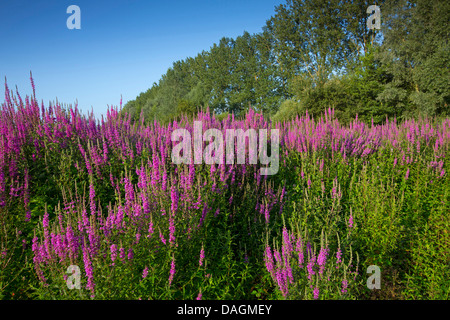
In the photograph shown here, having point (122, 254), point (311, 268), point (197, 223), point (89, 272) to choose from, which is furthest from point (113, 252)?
point (311, 268)

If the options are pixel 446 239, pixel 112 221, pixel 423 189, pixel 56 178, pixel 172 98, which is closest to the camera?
pixel 112 221

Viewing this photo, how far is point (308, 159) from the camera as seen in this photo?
19.6 ft

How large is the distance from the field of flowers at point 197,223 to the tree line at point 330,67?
2040mm

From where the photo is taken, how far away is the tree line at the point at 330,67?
18219 mm

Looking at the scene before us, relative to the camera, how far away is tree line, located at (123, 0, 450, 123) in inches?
717

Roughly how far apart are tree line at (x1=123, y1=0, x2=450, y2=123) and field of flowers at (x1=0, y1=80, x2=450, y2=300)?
2040 mm
